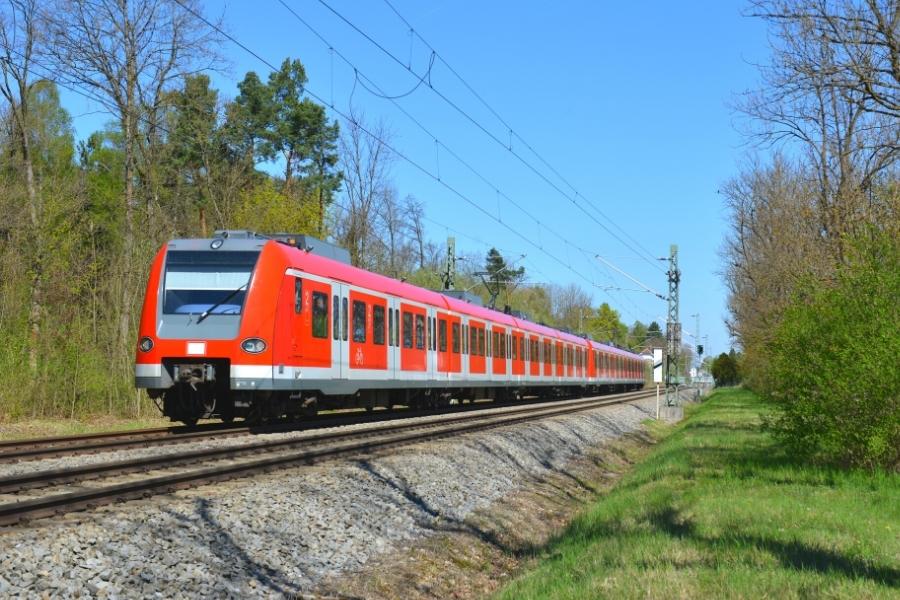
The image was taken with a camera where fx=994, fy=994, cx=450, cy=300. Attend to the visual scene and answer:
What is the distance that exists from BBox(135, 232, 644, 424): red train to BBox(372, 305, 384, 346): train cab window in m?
0.05

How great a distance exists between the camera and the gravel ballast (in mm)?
6867

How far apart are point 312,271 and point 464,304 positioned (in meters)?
12.6

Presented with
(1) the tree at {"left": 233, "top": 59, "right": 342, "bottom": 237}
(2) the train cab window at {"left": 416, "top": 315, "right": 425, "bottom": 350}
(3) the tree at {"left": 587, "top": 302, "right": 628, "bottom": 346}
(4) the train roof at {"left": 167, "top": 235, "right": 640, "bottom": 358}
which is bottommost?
(2) the train cab window at {"left": 416, "top": 315, "right": 425, "bottom": 350}

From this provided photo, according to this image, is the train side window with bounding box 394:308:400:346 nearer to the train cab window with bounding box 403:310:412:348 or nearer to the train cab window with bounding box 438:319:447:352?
the train cab window with bounding box 403:310:412:348

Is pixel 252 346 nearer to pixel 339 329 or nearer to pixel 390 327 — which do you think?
pixel 339 329

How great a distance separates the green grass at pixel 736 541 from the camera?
7035 mm

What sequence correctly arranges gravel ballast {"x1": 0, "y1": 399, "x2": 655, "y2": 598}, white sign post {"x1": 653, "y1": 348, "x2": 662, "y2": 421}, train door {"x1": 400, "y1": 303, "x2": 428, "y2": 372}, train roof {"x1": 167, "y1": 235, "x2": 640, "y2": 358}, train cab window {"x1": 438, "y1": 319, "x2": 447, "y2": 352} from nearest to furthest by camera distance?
gravel ballast {"x1": 0, "y1": 399, "x2": 655, "y2": 598}, train roof {"x1": 167, "y1": 235, "x2": 640, "y2": 358}, train door {"x1": 400, "y1": 303, "x2": 428, "y2": 372}, train cab window {"x1": 438, "y1": 319, "x2": 447, "y2": 352}, white sign post {"x1": 653, "y1": 348, "x2": 662, "y2": 421}

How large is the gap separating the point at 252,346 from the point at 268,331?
36 centimetres

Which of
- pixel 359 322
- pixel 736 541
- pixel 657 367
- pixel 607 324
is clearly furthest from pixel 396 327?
pixel 607 324

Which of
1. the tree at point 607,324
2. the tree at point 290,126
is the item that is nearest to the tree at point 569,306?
the tree at point 607,324

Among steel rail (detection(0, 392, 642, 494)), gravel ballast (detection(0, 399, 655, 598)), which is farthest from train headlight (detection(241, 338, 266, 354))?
gravel ballast (detection(0, 399, 655, 598))

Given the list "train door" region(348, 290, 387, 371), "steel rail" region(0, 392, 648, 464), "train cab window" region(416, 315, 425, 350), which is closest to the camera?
"steel rail" region(0, 392, 648, 464)

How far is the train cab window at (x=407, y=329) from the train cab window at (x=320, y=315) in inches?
198

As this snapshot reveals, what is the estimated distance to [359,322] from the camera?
66.6 ft
